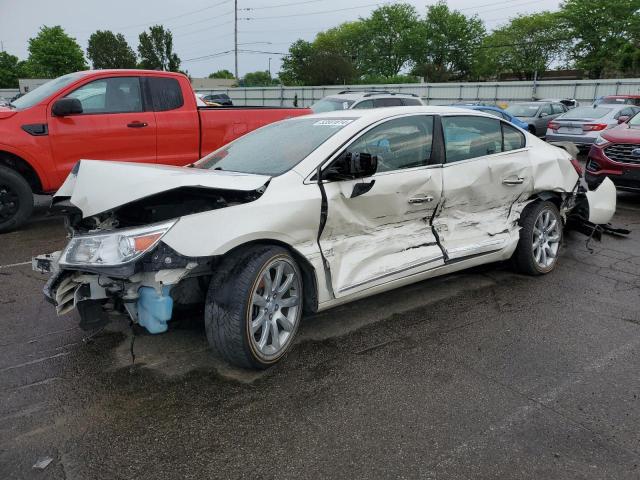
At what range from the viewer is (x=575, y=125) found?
53.1 ft

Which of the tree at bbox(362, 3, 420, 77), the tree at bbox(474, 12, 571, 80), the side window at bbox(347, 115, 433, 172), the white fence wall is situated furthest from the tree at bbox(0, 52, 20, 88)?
the side window at bbox(347, 115, 433, 172)

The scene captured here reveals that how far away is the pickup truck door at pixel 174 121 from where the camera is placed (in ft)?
24.6

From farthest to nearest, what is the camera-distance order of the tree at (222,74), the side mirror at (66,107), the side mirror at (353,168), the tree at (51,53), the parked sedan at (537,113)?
the tree at (222,74) → the tree at (51,53) → the parked sedan at (537,113) → the side mirror at (66,107) → the side mirror at (353,168)

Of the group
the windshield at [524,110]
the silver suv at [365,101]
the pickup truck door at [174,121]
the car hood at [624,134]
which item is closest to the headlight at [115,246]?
the pickup truck door at [174,121]

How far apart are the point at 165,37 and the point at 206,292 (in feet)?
299

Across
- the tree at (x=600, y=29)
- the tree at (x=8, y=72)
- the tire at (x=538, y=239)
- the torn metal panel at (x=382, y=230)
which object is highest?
the tree at (x=600, y=29)

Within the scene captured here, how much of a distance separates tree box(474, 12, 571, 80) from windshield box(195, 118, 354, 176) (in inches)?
2909

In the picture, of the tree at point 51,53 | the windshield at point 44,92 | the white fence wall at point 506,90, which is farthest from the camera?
the tree at point 51,53

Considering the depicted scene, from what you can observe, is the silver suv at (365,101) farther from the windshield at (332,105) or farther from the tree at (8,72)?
the tree at (8,72)

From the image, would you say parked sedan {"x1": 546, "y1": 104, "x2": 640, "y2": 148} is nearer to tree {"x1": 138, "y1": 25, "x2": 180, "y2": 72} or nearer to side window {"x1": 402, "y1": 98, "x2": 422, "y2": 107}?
side window {"x1": 402, "y1": 98, "x2": 422, "y2": 107}

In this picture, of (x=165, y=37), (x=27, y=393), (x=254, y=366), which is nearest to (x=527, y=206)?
(x=254, y=366)

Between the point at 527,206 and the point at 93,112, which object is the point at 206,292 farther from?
the point at 93,112

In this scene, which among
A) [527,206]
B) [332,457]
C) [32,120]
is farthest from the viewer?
[32,120]

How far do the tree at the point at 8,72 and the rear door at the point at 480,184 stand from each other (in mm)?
78329
